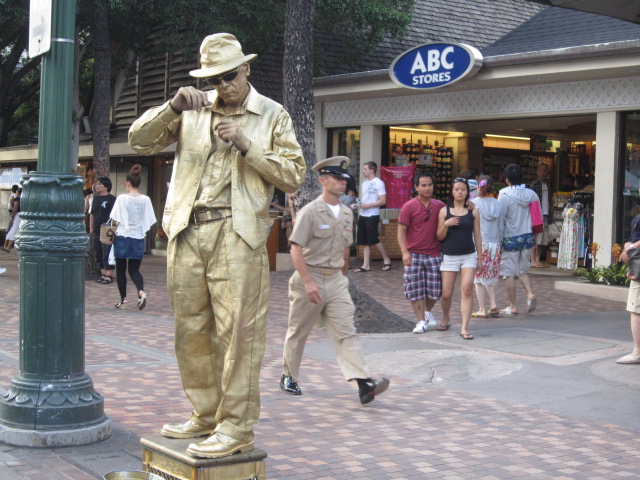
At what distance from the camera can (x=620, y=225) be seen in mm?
14523

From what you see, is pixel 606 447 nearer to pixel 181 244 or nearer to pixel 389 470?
pixel 389 470

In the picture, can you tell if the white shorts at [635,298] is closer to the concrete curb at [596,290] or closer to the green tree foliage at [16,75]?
the concrete curb at [596,290]

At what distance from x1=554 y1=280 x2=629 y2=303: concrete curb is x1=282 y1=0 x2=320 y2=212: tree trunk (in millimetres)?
4816

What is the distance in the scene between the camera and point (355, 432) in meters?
6.01

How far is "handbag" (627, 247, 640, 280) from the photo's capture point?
7.93 metres

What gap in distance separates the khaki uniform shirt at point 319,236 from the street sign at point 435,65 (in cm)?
834

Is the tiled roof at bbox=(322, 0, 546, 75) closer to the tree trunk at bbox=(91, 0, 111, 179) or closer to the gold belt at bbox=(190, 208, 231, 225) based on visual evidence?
the tree trunk at bbox=(91, 0, 111, 179)

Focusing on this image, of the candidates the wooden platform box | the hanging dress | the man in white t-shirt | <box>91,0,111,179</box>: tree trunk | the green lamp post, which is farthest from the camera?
the man in white t-shirt

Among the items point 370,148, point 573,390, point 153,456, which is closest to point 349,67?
point 370,148

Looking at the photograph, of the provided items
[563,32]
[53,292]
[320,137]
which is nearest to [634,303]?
[53,292]

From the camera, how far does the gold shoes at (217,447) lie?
13.1 ft

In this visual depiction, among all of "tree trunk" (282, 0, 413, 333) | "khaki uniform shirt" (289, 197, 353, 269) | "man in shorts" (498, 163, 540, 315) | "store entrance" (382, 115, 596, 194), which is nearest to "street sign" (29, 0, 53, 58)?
"khaki uniform shirt" (289, 197, 353, 269)

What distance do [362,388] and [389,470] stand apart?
1535 millimetres

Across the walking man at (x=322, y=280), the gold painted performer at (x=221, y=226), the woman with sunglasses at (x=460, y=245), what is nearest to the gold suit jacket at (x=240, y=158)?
the gold painted performer at (x=221, y=226)
